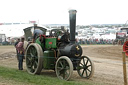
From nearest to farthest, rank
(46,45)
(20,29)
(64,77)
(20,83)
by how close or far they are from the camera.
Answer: (20,83) → (64,77) → (46,45) → (20,29)

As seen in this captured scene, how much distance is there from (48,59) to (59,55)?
0.41 m

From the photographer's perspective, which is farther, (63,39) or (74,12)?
(63,39)

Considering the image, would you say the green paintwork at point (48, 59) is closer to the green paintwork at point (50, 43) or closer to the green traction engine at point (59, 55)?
the green traction engine at point (59, 55)

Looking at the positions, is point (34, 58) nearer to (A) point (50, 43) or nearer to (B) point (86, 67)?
(A) point (50, 43)

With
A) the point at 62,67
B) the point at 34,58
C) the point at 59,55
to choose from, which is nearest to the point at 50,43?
the point at 59,55

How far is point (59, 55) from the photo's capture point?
8.02 metres

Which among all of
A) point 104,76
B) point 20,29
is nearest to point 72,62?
point 104,76

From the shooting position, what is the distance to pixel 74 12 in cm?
739

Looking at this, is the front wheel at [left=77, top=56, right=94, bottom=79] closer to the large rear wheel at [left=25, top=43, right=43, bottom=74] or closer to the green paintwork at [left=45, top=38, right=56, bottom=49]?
the green paintwork at [left=45, top=38, right=56, bottom=49]

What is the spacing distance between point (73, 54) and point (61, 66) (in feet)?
1.88

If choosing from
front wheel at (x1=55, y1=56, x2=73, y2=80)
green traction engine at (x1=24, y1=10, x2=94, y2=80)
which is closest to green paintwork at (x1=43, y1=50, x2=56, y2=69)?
green traction engine at (x1=24, y1=10, x2=94, y2=80)

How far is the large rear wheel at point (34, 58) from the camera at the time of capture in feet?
26.5

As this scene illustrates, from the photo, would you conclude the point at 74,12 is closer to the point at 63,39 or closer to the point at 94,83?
the point at 63,39

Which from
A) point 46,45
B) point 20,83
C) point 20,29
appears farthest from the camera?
point 20,29
